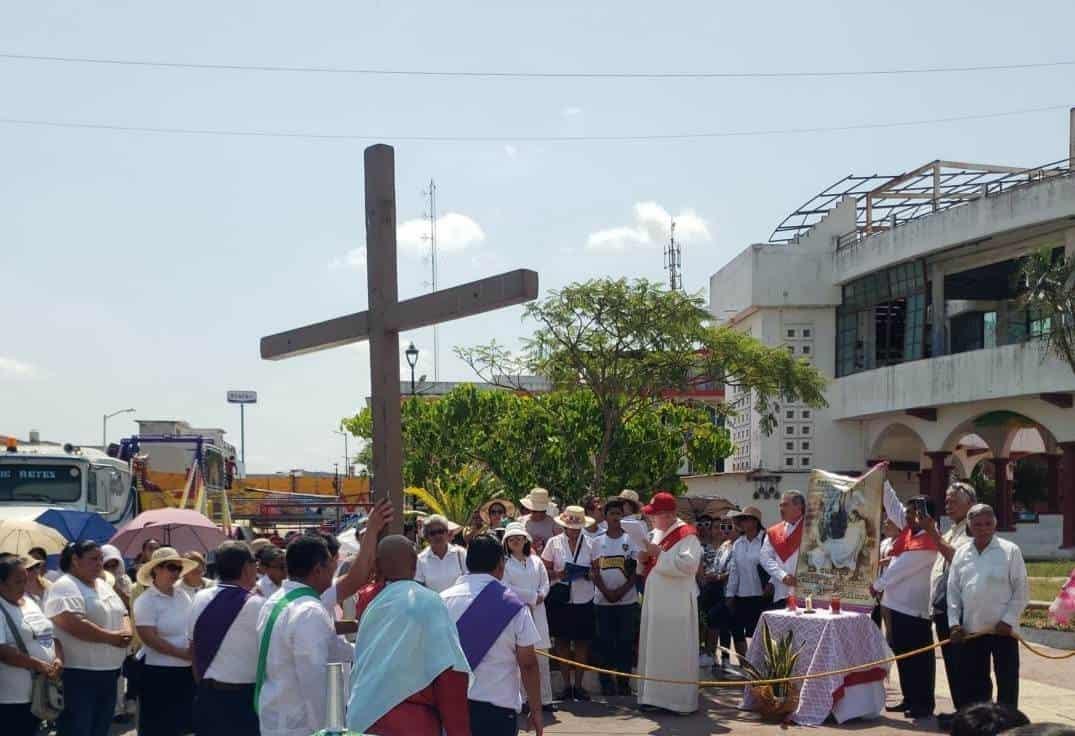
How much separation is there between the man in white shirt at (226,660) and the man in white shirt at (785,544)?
657cm

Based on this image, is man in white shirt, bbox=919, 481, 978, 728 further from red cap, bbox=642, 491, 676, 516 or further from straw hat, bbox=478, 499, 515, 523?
straw hat, bbox=478, 499, 515, 523

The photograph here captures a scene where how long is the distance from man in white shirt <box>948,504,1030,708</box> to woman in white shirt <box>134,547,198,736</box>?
5469 millimetres

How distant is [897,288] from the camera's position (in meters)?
34.8

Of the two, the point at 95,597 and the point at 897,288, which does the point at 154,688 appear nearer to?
the point at 95,597

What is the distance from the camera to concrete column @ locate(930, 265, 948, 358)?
33375 millimetres

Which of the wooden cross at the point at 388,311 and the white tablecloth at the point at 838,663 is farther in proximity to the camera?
the white tablecloth at the point at 838,663

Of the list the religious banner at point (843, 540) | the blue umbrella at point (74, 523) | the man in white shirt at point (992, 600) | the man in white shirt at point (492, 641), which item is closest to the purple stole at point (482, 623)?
the man in white shirt at point (492, 641)

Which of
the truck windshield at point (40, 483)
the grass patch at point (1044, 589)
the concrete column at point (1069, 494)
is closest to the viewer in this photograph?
the truck windshield at point (40, 483)

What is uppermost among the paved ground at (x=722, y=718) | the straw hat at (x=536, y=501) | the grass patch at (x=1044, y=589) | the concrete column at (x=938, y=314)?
the concrete column at (x=938, y=314)

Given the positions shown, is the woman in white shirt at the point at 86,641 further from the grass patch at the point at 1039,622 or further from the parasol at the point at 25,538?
the grass patch at the point at 1039,622

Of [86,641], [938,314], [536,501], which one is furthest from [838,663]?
[938,314]

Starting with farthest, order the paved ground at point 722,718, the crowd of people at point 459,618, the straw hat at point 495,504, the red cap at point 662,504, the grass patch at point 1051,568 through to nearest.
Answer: the grass patch at point 1051,568 → the straw hat at point 495,504 → the red cap at point 662,504 → the paved ground at point 722,718 → the crowd of people at point 459,618

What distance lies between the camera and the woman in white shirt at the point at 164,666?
8.15 meters

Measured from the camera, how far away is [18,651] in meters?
7.57
